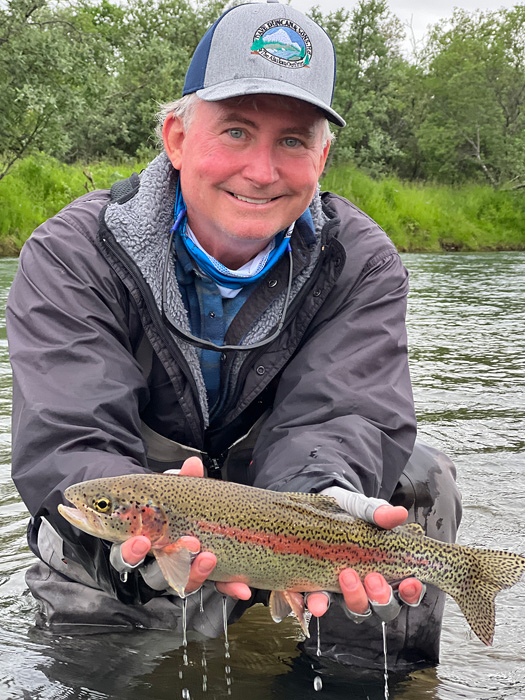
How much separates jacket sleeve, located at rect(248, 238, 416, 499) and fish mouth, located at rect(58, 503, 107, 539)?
0.57 metres

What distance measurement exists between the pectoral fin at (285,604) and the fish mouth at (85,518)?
0.55 m

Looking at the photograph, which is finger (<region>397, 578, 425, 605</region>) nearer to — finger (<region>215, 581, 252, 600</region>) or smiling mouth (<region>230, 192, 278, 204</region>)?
finger (<region>215, 581, 252, 600</region>)

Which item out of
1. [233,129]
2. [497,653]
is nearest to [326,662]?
[497,653]

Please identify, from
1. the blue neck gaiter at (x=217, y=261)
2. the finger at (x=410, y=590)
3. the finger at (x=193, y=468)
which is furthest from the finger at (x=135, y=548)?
→ the blue neck gaiter at (x=217, y=261)

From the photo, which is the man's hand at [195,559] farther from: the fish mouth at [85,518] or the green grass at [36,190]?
the green grass at [36,190]

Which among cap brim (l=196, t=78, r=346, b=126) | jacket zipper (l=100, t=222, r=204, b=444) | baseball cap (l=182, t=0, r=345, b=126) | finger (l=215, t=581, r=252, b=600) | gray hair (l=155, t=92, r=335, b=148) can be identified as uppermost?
baseball cap (l=182, t=0, r=345, b=126)

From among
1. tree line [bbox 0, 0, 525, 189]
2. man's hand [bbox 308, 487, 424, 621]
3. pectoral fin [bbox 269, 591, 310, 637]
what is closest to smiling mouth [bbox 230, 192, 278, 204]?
man's hand [bbox 308, 487, 424, 621]

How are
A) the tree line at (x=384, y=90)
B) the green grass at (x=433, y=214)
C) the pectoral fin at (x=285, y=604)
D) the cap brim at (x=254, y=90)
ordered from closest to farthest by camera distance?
the pectoral fin at (x=285, y=604) → the cap brim at (x=254, y=90) → the green grass at (x=433, y=214) → the tree line at (x=384, y=90)

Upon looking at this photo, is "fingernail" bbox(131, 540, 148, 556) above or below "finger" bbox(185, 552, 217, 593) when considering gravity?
above

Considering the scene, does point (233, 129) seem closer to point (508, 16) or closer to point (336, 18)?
point (336, 18)

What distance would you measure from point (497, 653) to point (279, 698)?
82 cm

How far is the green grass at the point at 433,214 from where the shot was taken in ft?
86.8

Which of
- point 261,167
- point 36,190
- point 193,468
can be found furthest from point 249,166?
point 36,190

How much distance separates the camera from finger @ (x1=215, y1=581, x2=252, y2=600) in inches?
90.9
